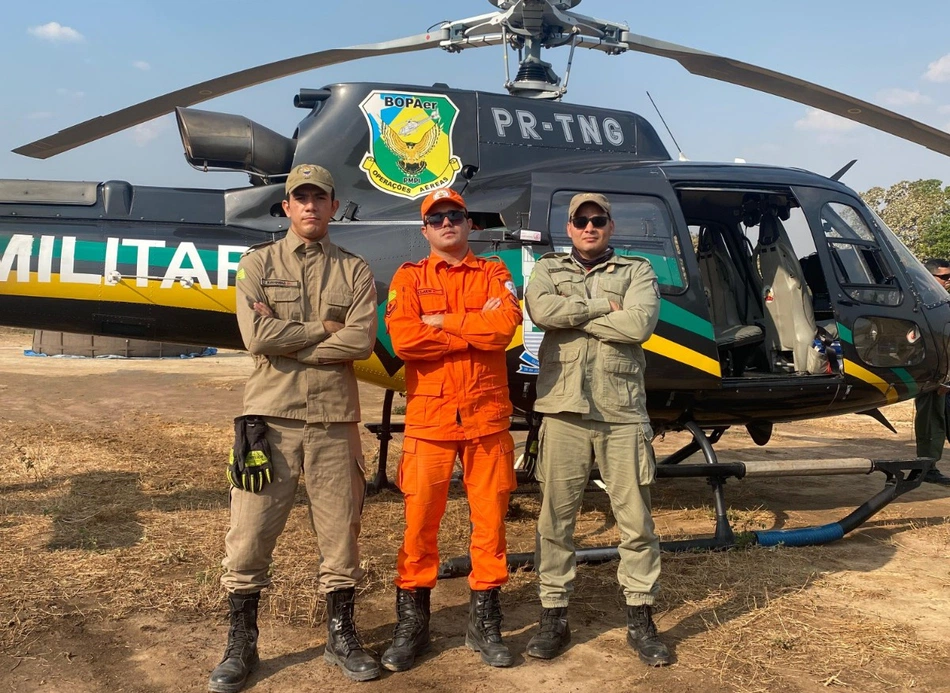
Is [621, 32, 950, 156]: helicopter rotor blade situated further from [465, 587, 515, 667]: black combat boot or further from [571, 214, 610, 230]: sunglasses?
[465, 587, 515, 667]: black combat boot

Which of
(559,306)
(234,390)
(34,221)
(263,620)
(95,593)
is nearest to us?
(559,306)

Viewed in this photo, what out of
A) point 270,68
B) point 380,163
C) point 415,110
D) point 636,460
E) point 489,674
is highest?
point 270,68

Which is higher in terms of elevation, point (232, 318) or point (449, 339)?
point (232, 318)

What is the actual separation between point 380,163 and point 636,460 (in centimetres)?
293

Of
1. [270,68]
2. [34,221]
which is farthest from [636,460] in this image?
[270,68]

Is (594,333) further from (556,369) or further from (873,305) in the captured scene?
(873,305)

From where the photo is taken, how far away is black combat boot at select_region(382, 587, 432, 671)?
10.6 feet

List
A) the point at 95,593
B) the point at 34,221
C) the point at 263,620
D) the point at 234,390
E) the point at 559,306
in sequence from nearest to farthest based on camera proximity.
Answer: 1. the point at 559,306
2. the point at 263,620
3. the point at 95,593
4. the point at 34,221
5. the point at 234,390

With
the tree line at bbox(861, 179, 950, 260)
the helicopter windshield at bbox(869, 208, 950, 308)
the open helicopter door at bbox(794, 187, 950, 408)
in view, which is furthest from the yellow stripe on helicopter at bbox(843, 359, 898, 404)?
the tree line at bbox(861, 179, 950, 260)

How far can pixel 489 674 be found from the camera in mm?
3195

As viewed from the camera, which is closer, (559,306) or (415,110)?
(559,306)

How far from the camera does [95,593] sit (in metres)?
3.93

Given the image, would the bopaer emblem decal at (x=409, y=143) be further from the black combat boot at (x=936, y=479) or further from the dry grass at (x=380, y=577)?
the black combat boot at (x=936, y=479)

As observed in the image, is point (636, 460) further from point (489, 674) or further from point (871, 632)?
point (871, 632)
